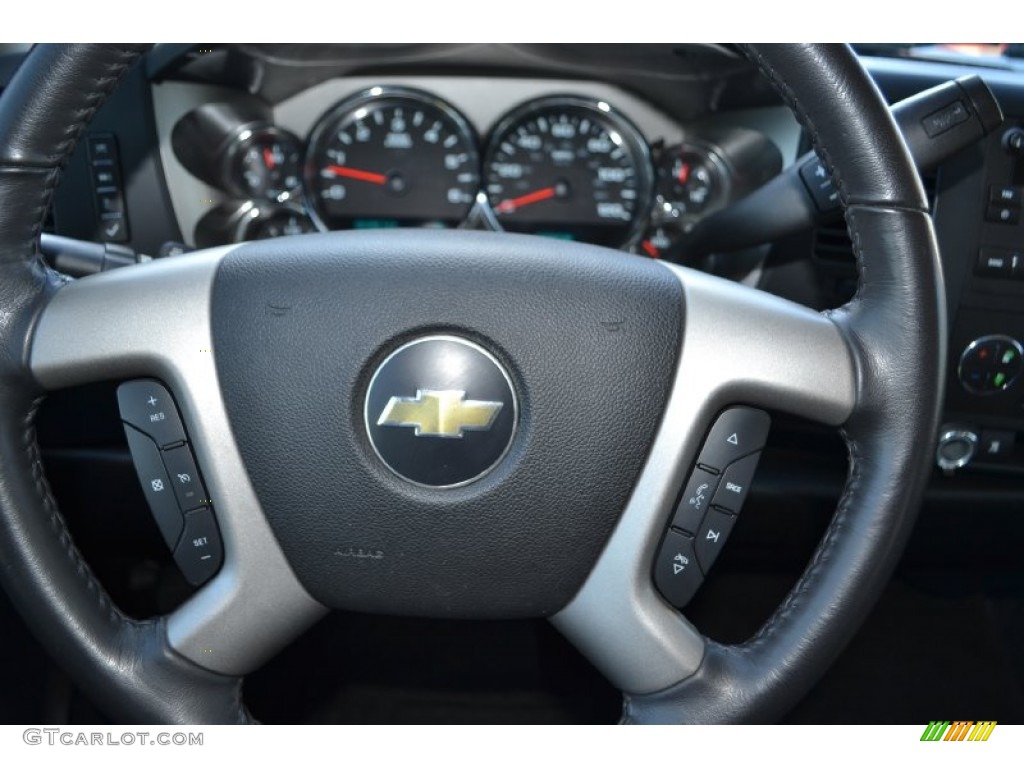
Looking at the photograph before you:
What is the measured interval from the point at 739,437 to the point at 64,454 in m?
0.91

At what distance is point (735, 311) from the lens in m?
0.90

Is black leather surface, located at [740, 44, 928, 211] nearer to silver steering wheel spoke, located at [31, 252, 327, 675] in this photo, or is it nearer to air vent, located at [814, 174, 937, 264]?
silver steering wheel spoke, located at [31, 252, 327, 675]

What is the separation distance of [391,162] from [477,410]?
1.17m

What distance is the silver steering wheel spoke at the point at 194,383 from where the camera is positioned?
909mm

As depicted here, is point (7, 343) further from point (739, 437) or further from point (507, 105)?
point (507, 105)

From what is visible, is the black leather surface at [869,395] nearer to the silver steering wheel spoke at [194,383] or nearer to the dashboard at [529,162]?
the silver steering wheel spoke at [194,383]

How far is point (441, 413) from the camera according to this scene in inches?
34.9

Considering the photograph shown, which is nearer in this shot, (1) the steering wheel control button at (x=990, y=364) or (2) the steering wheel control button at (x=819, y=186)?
(2) the steering wheel control button at (x=819, y=186)

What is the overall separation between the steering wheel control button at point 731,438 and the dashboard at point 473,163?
1.03 m

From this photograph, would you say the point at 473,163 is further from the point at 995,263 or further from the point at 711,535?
the point at 711,535

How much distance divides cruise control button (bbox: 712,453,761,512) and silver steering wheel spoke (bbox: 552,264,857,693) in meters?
0.04

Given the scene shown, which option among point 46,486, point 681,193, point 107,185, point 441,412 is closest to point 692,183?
point 681,193
